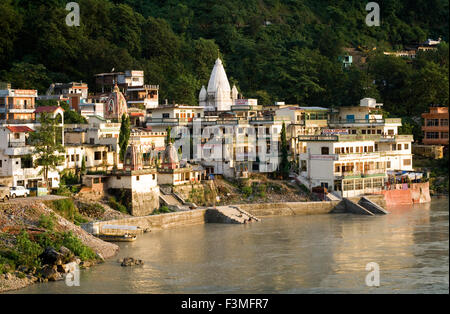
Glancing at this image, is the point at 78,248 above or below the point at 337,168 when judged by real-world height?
below

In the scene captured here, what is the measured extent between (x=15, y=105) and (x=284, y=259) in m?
20.7

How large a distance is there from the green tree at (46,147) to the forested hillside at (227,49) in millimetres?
17719

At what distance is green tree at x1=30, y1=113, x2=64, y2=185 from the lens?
43.6m

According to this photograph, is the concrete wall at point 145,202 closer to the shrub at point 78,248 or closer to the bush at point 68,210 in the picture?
the bush at point 68,210

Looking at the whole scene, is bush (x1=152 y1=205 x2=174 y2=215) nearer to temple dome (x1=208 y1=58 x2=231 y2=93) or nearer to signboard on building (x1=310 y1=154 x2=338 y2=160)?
signboard on building (x1=310 y1=154 x2=338 y2=160)

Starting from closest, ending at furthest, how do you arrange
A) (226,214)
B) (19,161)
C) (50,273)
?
(50,273) → (19,161) → (226,214)

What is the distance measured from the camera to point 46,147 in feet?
145

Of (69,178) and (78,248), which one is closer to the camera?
(78,248)

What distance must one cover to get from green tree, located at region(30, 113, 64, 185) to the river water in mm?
6041

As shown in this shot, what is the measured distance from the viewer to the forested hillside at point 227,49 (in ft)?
224

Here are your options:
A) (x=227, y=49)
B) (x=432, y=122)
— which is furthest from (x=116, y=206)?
(x=227, y=49)

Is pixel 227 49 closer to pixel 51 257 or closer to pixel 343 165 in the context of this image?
pixel 343 165

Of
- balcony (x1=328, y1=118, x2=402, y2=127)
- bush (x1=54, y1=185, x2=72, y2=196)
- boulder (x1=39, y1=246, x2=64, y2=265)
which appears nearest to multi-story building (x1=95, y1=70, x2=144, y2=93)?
balcony (x1=328, y1=118, x2=402, y2=127)
